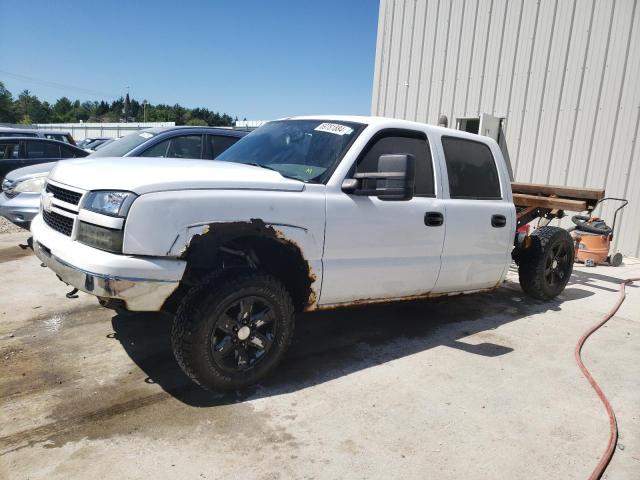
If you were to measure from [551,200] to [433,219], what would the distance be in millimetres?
2525

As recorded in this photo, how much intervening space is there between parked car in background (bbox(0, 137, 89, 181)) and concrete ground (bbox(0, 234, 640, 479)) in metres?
5.72

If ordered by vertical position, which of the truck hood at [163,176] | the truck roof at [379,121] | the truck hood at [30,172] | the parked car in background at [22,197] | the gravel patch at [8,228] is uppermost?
the truck roof at [379,121]

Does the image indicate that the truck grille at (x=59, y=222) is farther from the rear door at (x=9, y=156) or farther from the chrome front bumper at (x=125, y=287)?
the rear door at (x=9, y=156)

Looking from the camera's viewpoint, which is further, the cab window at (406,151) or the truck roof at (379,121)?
the truck roof at (379,121)

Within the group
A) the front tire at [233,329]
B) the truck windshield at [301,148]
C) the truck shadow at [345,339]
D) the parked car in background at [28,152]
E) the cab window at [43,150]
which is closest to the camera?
the front tire at [233,329]

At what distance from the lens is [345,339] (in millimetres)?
4215

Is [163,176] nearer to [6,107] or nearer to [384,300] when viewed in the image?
[384,300]

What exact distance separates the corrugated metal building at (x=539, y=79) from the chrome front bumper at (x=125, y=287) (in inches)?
363

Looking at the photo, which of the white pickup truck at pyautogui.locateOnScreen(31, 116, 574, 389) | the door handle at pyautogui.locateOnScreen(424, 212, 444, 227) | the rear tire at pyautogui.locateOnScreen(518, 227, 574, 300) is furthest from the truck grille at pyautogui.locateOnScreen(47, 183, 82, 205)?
the rear tire at pyautogui.locateOnScreen(518, 227, 574, 300)

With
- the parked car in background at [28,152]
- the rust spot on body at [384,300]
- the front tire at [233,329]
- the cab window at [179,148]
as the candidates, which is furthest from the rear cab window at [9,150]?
the rust spot on body at [384,300]

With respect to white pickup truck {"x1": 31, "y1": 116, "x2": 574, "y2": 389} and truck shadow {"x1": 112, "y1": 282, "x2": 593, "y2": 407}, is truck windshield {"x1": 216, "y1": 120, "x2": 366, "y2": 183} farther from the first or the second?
truck shadow {"x1": 112, "y1": 282, "x2": 593, "y2": 407}

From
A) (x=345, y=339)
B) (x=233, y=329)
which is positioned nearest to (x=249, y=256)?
(x=233, y=329)

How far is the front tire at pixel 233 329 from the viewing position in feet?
9.41

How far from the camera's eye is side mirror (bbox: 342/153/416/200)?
125 inches
